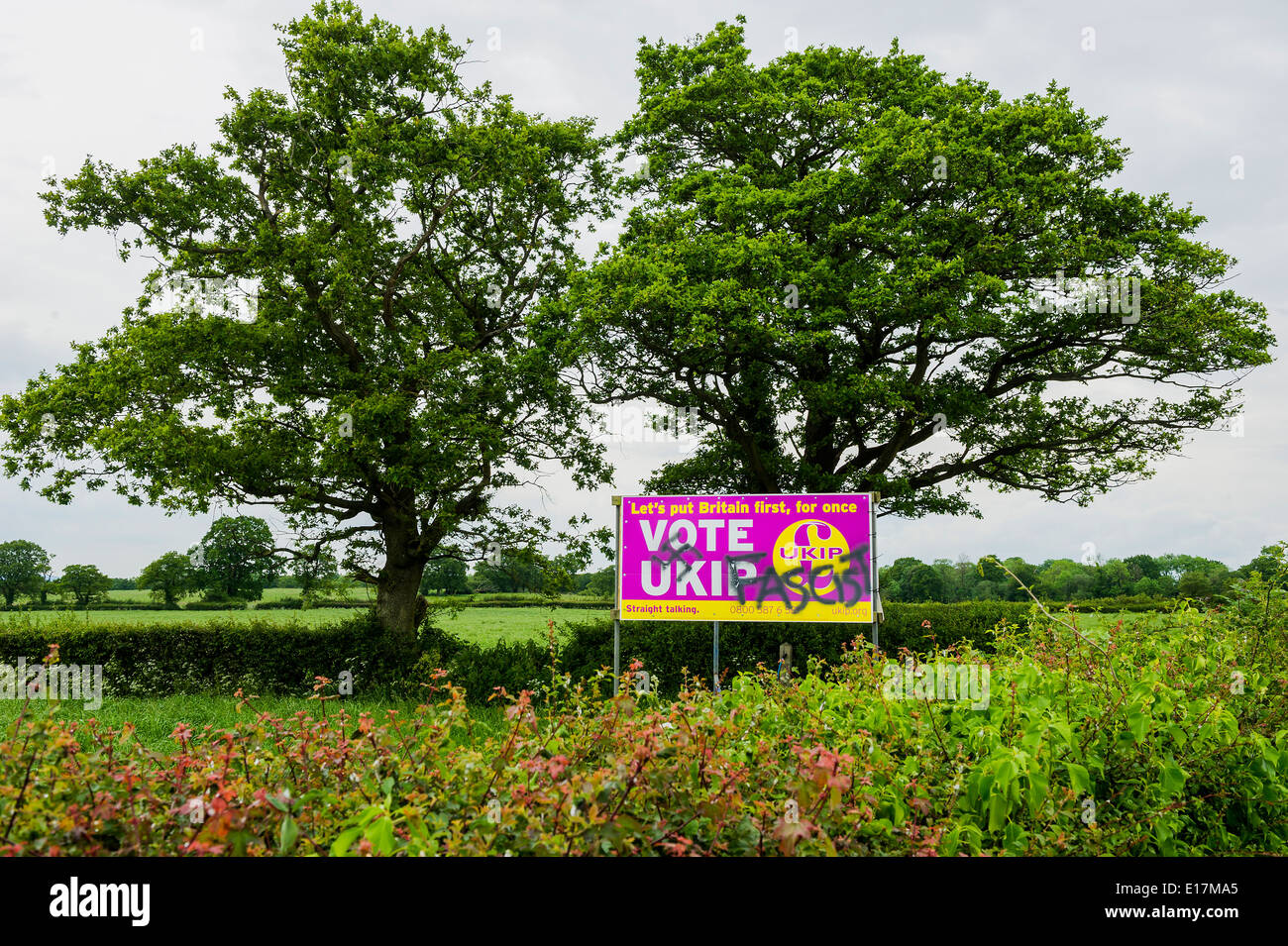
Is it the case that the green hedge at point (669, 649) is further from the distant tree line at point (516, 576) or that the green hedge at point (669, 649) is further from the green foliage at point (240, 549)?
the green foliage at point (240, 549)

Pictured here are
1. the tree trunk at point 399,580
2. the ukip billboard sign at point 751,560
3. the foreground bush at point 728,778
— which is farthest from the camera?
the tree trunk at point 399,580

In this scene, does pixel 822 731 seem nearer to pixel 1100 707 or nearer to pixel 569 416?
pixel 1100 707

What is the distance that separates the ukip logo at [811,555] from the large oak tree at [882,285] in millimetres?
4550

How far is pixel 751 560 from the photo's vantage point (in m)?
10.8

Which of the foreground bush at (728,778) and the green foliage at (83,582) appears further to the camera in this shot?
the green foliage at (83,582)

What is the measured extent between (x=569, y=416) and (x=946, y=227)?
8169mm

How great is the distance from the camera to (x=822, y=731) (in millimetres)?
3842

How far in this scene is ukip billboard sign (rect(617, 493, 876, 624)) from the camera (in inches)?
420

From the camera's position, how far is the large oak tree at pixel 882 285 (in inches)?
586

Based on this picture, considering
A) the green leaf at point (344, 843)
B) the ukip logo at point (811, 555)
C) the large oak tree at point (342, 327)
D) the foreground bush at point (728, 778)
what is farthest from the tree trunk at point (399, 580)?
the green leaf at point (344, 843)

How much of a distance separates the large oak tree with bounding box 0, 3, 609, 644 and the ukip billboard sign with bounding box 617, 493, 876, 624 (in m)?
5.04

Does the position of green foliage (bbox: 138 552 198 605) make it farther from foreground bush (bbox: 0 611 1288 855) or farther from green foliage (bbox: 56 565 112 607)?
foreground bush (bbox: 0 611 1288 855)
